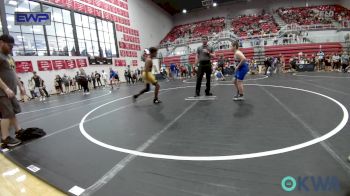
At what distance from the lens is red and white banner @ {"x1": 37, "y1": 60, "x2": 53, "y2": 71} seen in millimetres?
15781

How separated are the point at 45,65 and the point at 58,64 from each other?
1080mm

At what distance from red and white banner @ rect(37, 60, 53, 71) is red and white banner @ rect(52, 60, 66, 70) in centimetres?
32

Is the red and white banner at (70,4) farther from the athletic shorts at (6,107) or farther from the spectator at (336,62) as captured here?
the spectator at (336,62)

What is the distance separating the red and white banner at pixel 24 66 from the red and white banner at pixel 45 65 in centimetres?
68

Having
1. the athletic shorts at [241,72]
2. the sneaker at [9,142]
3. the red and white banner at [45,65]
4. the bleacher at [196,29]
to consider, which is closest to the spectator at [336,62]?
the athletic shorts at [241,72]

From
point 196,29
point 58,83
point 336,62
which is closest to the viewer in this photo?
point 336,62

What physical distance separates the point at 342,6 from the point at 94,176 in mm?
37481

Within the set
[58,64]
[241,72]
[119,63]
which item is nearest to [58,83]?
[58,64]

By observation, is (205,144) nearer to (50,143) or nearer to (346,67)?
(50,143)

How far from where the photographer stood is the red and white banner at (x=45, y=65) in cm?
1578

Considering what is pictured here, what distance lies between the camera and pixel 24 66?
48.1ft

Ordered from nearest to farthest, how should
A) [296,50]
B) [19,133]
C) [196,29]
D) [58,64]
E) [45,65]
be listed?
[19,133]
[45,65]
[58,64]
[296,50]
[196,29]

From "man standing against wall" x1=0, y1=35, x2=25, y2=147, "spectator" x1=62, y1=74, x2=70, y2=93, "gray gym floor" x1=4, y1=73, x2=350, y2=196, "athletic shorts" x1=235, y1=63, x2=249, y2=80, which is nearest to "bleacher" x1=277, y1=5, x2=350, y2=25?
"athletic shorts" x1=235, y1=63, x2=249, y2=80

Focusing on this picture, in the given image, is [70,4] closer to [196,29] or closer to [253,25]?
[196,29]
